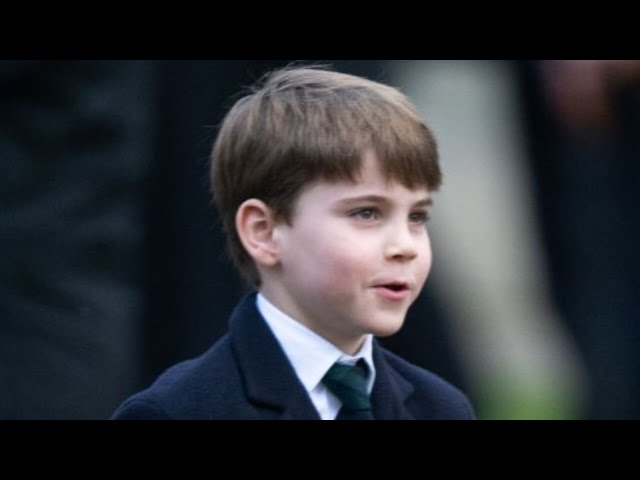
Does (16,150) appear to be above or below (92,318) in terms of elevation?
above

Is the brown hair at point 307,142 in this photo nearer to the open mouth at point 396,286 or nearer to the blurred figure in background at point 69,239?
the open mouth at point 396,286

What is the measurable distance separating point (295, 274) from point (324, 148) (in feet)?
0.59

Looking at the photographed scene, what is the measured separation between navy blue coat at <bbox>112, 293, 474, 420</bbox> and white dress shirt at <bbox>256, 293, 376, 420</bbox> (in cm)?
1

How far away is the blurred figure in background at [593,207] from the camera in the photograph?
3541 mm

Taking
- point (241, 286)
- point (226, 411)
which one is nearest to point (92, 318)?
point (241, 286)

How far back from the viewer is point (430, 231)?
349 centimetres

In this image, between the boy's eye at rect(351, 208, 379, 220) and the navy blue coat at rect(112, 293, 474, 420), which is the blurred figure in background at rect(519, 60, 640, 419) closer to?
the navy blue coat at rect(112, 293, 474, 420)

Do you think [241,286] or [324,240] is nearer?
[324,240]

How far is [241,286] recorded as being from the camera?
3.39 meters

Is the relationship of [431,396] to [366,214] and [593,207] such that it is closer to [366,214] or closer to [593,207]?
[366,214]

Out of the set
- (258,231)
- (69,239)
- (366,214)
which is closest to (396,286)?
(366,214)
